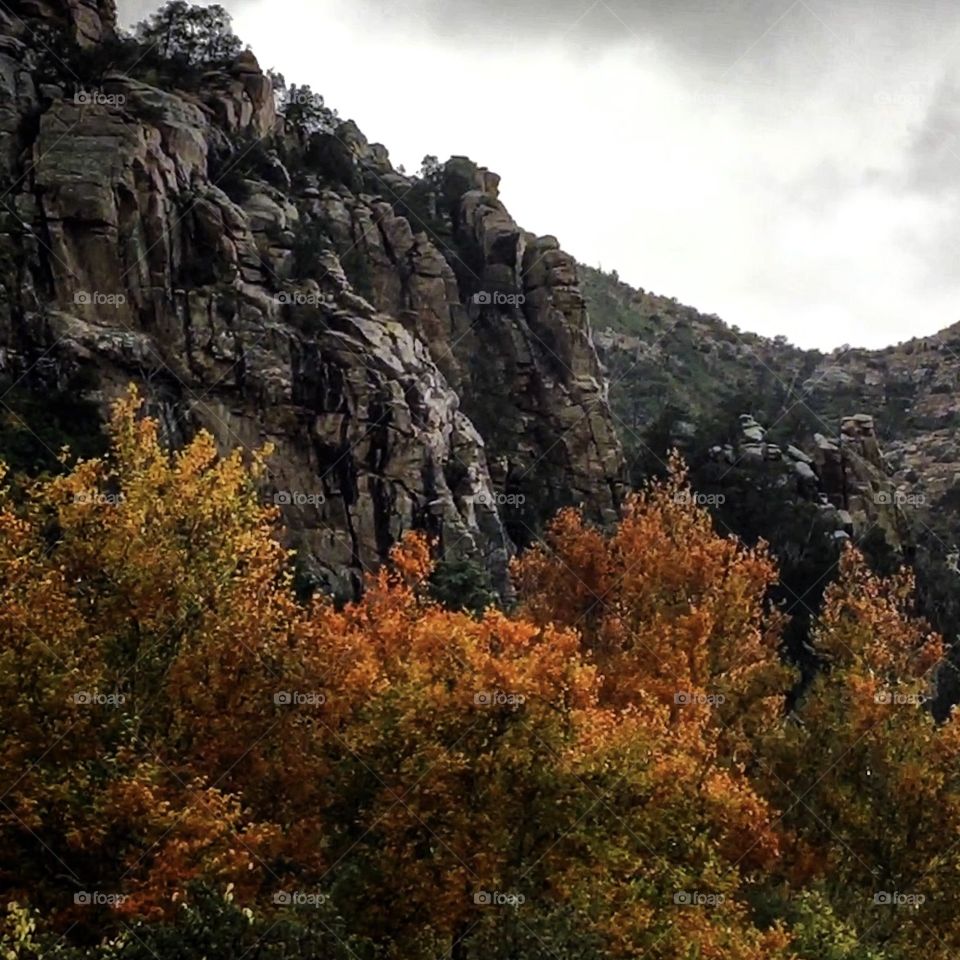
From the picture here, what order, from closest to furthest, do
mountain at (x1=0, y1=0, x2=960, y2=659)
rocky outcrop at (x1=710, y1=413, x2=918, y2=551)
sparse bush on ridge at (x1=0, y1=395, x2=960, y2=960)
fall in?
1. sparse bush on ridge at (x1=0, y1=395, x2=960, y2=960)
2. mountain at (x1=0, y1=0, x2=960, y2=659)
3. rocky outcrop at (x1=710, y1=413, x2=918, y2=551)

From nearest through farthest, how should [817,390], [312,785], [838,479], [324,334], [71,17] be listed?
[312,785] < [324,334] < [71,17] < [838,479] < [817,390]

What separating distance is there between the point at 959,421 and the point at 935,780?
12973 centimetres

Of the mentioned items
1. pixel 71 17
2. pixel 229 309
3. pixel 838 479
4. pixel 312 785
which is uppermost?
pixel 71 17

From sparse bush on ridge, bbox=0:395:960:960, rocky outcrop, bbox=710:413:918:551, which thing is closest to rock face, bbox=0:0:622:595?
rocky outcrop, bbox=710:413:918:551

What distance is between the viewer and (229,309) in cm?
6444

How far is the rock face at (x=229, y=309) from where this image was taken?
60.2 m

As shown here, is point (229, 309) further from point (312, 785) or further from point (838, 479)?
point (838, 479)

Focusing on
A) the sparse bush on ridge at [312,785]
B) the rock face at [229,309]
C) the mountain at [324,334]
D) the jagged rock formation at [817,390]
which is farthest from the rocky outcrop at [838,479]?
the sparse bush on ridge at [312,785]

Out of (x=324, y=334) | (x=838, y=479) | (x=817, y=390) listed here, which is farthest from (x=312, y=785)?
(x=817, y=390)

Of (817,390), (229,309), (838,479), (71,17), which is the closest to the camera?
(229,309)

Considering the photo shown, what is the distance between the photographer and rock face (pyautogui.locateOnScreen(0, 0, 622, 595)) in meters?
60.2

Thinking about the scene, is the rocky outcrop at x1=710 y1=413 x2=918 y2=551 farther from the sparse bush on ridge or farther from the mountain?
the sparse bush on ridge

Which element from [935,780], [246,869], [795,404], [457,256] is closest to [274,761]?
[246,869]

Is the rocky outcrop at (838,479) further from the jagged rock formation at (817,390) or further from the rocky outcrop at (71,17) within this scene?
the rocky outcrop at (71,17)
